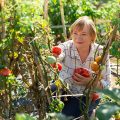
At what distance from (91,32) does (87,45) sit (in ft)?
0.33

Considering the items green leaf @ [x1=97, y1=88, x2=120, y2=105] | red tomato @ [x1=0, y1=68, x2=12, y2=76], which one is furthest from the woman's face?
green leaf @ [x1=97, y1=88, x2=120, y2=105]

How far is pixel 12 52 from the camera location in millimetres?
1820

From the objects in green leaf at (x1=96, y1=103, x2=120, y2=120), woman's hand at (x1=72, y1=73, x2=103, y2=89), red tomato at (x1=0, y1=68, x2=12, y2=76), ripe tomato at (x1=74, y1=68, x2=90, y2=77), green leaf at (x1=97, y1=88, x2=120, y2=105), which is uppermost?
green leaf at (x1=97, y1=88, x2=120, y2=105)

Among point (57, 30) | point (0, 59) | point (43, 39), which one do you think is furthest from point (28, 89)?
point (57, 30)

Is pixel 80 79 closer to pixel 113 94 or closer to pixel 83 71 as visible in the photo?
pixel 83 71

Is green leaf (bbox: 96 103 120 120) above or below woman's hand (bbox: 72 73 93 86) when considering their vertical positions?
above

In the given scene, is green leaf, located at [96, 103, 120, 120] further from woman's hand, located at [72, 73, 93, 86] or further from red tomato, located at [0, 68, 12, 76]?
woman's hand, located at [72, 73, 93, 86]

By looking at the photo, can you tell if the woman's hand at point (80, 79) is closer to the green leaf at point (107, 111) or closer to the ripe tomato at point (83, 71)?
the ripe tomato at point (83, 71)

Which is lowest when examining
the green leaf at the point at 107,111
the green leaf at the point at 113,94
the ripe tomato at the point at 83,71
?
the ripe tomato at the point at 83,71

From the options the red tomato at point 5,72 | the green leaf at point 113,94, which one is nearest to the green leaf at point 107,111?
the green leaf at point 113,94

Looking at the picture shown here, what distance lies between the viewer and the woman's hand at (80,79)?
2057mm

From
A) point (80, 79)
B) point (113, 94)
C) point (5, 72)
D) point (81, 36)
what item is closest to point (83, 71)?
point (80, 79)

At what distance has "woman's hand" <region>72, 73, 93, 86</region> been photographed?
2.06m

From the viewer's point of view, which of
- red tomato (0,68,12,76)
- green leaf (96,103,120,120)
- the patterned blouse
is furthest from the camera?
the patterned blouse
